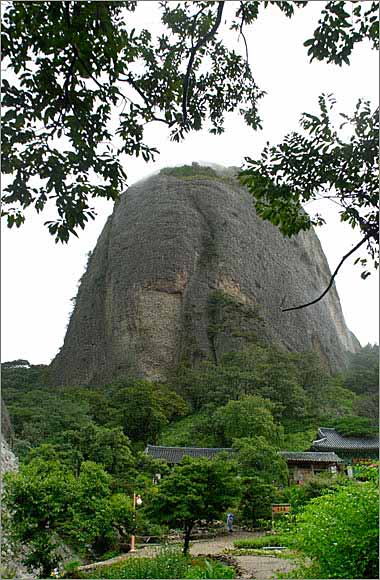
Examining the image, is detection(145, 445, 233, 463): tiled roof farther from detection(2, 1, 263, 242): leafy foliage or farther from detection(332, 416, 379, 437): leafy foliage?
detection(2, 1, 263, 242): leafy foliage

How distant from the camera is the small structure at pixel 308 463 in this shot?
7.78 feet

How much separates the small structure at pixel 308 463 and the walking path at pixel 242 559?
12.9 inches

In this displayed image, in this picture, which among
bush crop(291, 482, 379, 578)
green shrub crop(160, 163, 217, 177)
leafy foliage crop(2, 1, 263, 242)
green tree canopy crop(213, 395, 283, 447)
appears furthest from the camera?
green tree canopy crop(213, 395, 283, 447)

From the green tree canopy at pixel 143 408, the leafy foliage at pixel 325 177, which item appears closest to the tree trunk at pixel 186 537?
the green tree canopy at pixel 143 408

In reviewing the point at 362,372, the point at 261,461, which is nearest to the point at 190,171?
the point at 362,372

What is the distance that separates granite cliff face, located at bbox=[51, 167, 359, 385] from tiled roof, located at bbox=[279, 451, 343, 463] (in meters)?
0.42

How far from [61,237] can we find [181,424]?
1.06m

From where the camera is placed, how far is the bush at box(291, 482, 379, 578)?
1.56 meters

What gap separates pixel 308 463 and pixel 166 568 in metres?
0.87

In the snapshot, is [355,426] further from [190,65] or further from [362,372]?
[190,65]

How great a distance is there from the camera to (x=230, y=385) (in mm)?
2572

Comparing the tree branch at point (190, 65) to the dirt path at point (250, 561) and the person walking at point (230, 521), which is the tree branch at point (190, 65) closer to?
the dirt path at point (250, 561)

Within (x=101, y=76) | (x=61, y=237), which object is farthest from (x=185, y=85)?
(x=61, y=237)

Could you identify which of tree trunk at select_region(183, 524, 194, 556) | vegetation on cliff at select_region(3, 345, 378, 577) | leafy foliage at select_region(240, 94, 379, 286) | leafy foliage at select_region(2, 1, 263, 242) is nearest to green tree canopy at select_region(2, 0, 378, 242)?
leafy foliage at select_region(2, 1, 263, 242)
